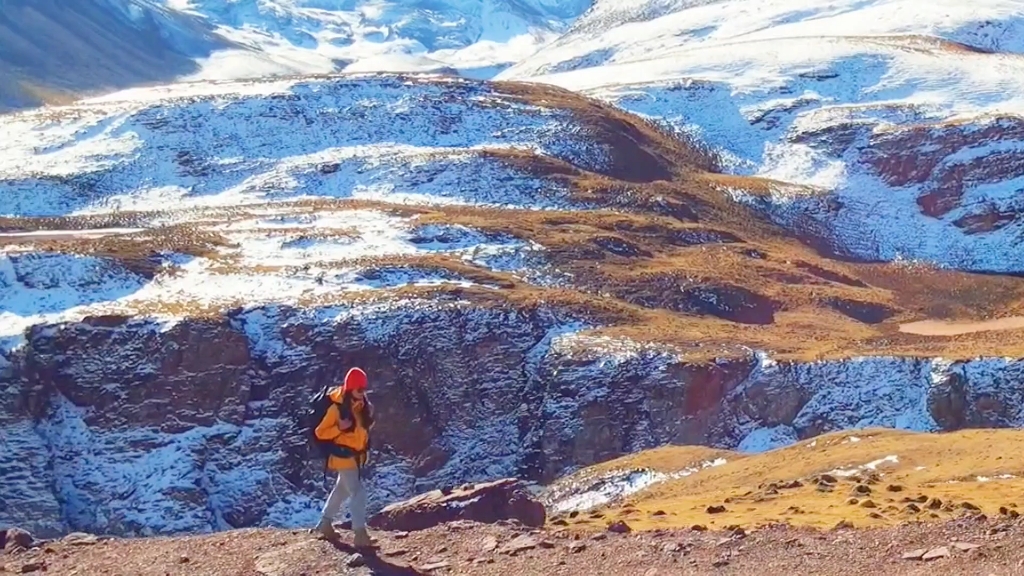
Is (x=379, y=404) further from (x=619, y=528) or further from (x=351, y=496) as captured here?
(x=351, y=496)

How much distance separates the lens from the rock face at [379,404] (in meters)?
38.5

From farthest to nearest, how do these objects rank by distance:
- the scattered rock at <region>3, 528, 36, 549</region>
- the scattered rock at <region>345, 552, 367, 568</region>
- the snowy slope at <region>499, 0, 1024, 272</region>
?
the snowy slope at <region>499, 0, 1024, 272</region>
the scattered rock at <region>3, 528, 36, 549</region>
the scattered rock at <region>345, 552, 367, 568</region>

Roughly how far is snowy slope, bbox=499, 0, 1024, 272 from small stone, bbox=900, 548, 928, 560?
5456cm

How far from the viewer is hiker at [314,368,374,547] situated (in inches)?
569

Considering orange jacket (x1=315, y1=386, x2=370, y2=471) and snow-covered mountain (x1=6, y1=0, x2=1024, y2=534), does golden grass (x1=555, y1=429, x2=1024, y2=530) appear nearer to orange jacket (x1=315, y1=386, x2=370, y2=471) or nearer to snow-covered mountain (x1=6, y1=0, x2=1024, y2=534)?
orange jacket (x1=315, y1=386, x2=370, y2=471)

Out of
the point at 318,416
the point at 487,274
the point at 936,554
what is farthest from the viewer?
the point at 487,274

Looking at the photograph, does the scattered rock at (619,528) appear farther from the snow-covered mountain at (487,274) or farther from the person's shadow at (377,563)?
the snow-covered mountain at (487,274)

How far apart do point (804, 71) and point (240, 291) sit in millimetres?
60776

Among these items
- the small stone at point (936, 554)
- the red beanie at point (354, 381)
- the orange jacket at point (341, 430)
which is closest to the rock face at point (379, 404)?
the orange jacket at point (341, 430)

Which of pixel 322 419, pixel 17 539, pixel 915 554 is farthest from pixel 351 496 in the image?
pixel 915 554

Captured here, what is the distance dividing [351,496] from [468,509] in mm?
2981

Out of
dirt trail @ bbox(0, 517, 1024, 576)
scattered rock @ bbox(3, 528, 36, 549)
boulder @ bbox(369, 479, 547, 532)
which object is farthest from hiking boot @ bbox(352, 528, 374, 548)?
scattered rock @ bbox(3, 528, 36, 549)

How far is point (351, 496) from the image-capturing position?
15047 mm

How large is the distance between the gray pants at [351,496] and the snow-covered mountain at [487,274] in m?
23.8
